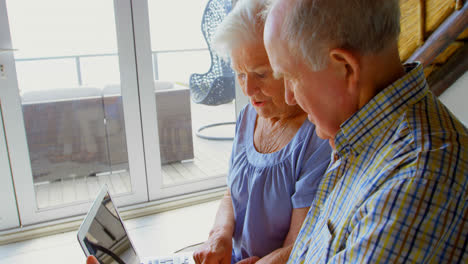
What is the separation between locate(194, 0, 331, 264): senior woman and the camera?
1025mm

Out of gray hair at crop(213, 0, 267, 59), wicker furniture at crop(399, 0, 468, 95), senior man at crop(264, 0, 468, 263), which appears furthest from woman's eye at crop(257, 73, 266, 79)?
wicker furniture at crop(399, 0, 468, 95)

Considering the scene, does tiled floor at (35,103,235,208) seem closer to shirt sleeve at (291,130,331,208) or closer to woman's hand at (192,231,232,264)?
woman's hand at (192,231,232,264)

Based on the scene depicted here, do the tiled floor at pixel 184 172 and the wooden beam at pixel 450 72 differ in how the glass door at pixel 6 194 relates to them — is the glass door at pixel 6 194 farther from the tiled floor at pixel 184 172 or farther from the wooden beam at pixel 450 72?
the wooden beam at pixel 450 72

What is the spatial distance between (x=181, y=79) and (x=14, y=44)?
125 centimetres

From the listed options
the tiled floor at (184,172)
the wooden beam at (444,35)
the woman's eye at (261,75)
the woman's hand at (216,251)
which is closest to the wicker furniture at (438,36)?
the wooden beam at (444,35)

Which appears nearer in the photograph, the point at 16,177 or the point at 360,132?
the point at 360,132

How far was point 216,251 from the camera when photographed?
45.9 inches

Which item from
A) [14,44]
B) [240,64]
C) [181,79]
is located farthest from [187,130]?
[240,64]

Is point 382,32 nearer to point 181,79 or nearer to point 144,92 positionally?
point 144,92

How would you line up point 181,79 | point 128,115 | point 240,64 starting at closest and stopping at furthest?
point 240,64
point 128,115
point 181,79

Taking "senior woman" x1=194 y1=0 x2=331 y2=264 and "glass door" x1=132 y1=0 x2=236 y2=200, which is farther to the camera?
"glass door" x1=132 y1=0 x2=236 y2=200

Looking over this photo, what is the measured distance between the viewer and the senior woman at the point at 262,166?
3.36 feet

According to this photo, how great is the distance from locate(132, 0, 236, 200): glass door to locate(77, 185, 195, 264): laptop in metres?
1.69

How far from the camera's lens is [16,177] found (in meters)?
2.65
